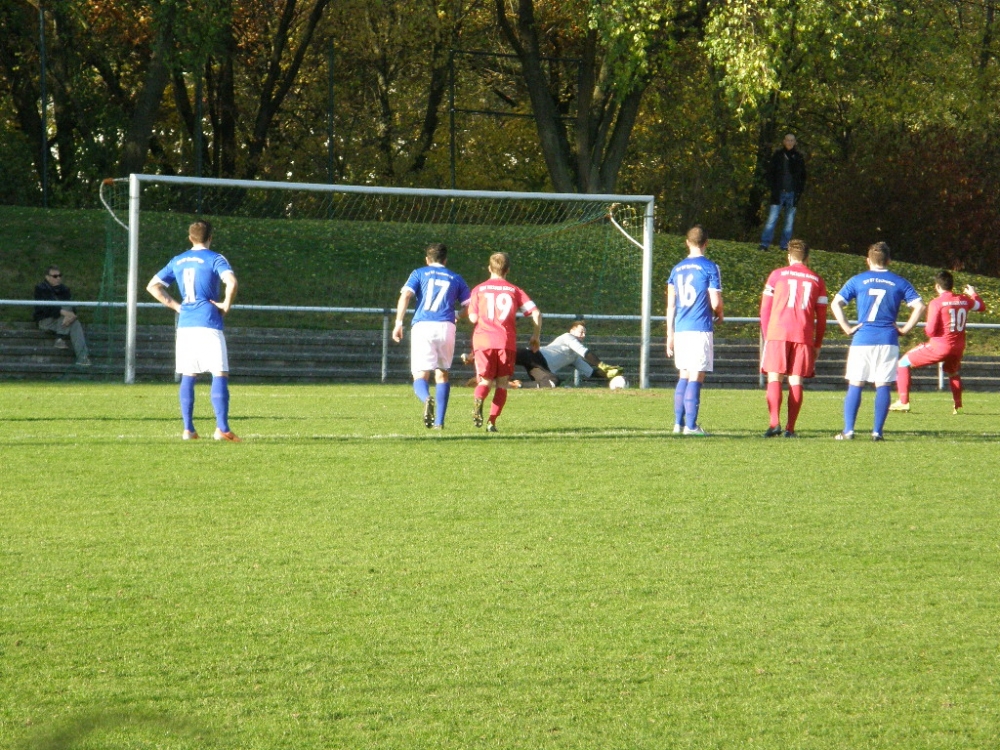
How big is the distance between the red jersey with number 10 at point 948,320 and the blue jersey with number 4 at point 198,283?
9430 millimetres

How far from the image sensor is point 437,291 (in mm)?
12000

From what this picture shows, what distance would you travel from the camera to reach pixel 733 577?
627cm

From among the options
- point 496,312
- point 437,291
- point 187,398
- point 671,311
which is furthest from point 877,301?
point 187,398

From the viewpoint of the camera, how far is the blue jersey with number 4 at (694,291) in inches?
461

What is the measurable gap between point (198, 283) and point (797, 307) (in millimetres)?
5096

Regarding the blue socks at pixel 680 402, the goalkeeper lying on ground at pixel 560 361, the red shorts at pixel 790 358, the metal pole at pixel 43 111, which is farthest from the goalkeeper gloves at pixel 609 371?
the metal pole at pixel 43 111

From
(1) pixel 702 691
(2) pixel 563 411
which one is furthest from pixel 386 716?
(2) pixel 563 411

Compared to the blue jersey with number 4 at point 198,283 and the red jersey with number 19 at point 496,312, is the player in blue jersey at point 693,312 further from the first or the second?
the blue jersey with number 4 at point 198,283

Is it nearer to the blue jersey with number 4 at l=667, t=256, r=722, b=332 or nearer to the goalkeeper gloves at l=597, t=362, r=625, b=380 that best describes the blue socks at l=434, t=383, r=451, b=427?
the blue jersey with number 4 at l=667, t=256, r=722, b=332

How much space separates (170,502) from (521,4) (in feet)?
76.7

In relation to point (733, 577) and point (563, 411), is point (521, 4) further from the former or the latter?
point (733, 577)

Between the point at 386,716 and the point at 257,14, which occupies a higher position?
the point at 257,14

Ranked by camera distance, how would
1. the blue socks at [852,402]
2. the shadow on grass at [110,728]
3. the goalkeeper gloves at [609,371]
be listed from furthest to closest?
→ 1. the goalkeeper gloves at [609,371]
2. the blue socks at [852,402]
3. the shadow on grass at [110,728]

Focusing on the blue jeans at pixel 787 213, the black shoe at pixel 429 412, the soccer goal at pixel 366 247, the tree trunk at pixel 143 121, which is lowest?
the black shoe at pixel 429 412
